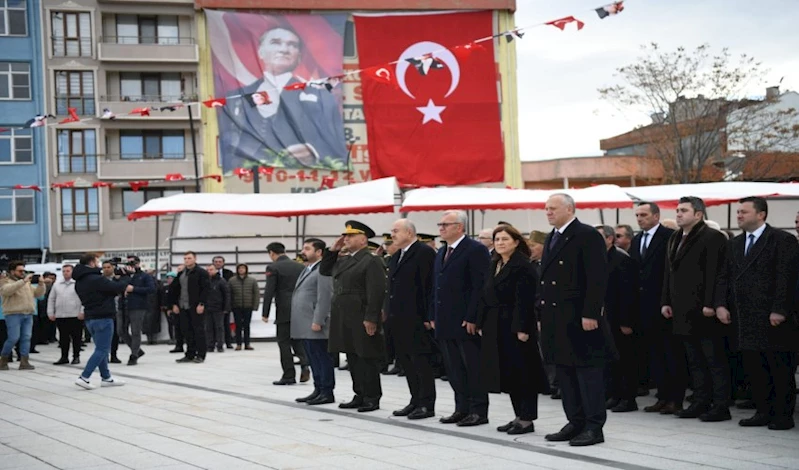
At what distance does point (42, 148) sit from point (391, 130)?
1610 cm

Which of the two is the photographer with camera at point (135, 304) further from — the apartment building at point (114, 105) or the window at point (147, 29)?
the window at point (147, 29)

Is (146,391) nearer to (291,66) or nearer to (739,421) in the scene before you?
(739,421)

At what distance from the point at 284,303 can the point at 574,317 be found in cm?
714

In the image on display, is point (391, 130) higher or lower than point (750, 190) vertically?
higher

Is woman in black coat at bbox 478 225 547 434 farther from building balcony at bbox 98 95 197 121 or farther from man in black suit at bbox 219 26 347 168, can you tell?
building balcony at bbox 98 95 197 121

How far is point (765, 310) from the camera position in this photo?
9.61 m

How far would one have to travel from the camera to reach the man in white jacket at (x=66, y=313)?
20.6 meters

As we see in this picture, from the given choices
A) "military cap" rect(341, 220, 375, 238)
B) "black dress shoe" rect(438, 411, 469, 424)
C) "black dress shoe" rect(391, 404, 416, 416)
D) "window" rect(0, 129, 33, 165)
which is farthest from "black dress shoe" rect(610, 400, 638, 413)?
"window" rect(0, 129, 33, 165)

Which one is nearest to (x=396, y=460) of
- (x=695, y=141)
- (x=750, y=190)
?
(x=750, y=190)

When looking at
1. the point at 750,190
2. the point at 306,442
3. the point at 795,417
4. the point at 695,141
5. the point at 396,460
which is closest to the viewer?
the point at 396,460

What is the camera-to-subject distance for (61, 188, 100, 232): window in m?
51.2

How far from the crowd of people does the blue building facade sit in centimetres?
4063

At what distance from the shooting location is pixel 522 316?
9.72 metres

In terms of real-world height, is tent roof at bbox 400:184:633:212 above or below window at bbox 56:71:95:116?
below
